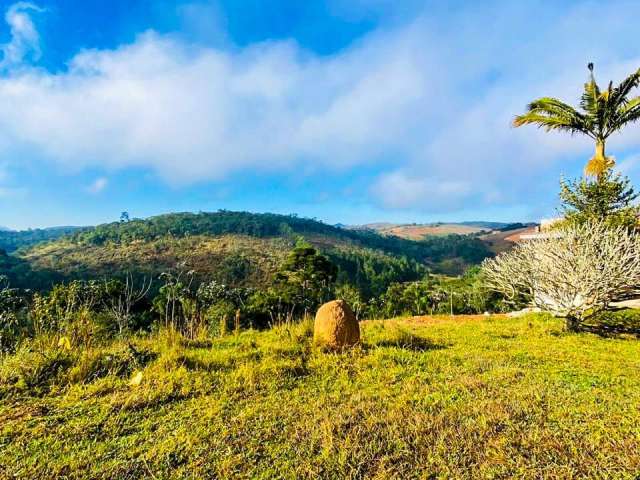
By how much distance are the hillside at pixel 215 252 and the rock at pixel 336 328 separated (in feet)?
110

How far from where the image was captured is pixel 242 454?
2604 mm

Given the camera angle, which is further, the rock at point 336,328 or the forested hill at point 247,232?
the forested hill at point 247,232

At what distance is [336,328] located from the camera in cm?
560

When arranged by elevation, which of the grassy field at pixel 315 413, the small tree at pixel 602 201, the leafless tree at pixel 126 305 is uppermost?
the small tree at pixel 602 201

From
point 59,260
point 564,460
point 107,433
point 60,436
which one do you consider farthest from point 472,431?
point 59,260

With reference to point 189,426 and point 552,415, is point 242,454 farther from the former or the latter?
point 552,415

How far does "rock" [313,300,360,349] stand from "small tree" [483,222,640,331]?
170 inches

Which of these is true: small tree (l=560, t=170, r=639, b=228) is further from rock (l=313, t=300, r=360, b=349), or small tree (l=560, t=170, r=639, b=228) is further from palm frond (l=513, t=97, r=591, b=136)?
rock (l=313, t=300, r=360, b=349)

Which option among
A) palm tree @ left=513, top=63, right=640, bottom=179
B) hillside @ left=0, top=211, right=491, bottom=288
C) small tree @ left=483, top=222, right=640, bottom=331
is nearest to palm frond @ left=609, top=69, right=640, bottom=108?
palm tree @ left=513, top=63, right=640, bottom=179

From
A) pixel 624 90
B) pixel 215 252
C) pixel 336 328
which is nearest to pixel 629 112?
pixel 624 90

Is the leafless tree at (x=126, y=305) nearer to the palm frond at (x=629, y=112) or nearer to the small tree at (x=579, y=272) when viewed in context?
the small tree at (x=579, y=272)

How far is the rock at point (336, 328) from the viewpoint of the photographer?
5.59 metres

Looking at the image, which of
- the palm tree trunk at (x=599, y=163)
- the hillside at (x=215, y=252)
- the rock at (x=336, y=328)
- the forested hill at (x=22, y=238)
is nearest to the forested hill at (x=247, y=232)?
the hillside at (x=215, y=252)

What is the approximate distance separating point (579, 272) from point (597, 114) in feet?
21.3
